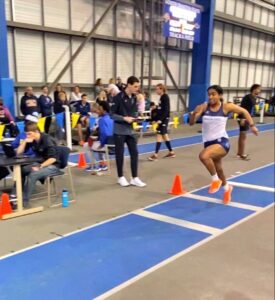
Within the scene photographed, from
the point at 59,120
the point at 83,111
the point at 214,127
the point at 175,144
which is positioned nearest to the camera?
the point at 214,127

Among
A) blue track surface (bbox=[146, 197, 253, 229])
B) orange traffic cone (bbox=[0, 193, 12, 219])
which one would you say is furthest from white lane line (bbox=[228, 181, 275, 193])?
orange traffic cone (bbox=[0, 193, 12, 219])

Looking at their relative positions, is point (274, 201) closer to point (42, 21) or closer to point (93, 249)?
point (93, 249)

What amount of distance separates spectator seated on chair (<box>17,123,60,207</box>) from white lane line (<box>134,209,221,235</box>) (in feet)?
4.16

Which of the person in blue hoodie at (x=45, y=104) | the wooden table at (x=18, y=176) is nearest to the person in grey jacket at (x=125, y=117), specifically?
the wooden table at (x=18, y=176)

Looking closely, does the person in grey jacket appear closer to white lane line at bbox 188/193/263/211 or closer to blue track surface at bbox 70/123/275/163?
white lane line at bbox 188/193/263/211

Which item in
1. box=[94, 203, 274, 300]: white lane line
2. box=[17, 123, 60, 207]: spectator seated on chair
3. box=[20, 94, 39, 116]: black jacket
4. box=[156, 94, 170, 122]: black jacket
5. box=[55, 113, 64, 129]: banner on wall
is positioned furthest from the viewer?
box=[20, 94, 39, 116]: black jacket

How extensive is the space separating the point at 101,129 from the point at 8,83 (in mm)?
4666

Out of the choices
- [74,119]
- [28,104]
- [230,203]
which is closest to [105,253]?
[230,203]

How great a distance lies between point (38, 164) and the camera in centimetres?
482

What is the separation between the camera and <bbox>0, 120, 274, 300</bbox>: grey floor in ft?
9.61

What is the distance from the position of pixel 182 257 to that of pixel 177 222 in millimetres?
940

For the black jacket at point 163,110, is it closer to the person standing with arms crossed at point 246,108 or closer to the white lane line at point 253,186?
the person standing with arms crossed at point 246,108

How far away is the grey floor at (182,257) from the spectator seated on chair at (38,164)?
42cm

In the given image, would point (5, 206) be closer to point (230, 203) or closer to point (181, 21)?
point (230, 203)
